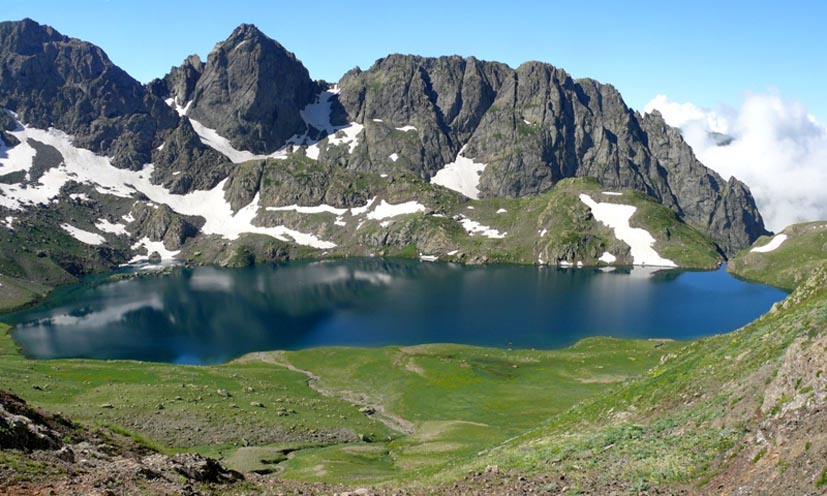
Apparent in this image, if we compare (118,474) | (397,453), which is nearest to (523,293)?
(397,453)

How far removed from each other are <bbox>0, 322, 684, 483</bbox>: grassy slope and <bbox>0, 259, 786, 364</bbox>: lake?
51.4 ft

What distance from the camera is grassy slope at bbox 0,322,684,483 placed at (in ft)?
164

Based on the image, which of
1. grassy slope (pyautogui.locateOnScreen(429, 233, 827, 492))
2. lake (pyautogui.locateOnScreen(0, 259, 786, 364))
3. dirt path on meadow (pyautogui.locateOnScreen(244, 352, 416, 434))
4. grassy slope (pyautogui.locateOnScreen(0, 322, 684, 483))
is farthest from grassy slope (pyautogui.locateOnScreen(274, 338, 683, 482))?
lake (pyautogui.locateOnScreen(0, 259, 786, 364))

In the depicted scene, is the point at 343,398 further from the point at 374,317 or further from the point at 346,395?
the point at 374,317

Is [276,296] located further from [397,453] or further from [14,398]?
[14,398]

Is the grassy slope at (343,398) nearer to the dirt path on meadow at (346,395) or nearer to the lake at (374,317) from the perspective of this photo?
the dirt path on meadow at (346,395)

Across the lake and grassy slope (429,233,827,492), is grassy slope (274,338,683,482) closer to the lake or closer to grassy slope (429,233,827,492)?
grassy slope (429,233,827,492)

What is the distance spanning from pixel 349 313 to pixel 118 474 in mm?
136342

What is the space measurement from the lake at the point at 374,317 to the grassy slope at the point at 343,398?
15.7 metres

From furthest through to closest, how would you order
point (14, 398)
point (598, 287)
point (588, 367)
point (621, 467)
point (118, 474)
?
point (598, 287) < point (588, 367) < point (14, 398) < point (621, 467) < point (118, 474)

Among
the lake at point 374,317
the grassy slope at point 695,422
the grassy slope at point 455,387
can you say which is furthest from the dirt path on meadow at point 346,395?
the grassy slope at point 695,422

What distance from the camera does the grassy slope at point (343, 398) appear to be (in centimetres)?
5006

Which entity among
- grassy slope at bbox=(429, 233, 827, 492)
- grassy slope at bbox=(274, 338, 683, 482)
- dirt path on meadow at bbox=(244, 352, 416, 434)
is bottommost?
dirt path on meadow at bbox=(244, 352, 416, 434)

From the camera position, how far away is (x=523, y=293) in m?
178
